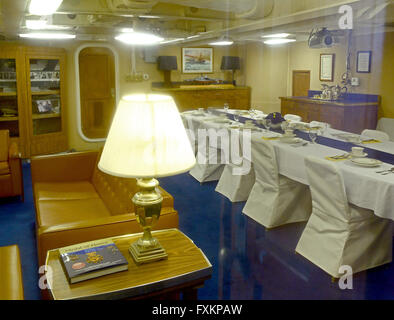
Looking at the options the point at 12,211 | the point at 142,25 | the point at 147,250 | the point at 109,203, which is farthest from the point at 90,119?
the point at 147,250

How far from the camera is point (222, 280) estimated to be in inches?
119

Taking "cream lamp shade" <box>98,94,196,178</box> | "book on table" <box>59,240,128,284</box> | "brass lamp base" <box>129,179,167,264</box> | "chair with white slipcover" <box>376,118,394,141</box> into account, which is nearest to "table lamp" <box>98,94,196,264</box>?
"cream lamp shade" <box>98,94,196,178</box>

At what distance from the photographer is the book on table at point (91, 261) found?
174 cm

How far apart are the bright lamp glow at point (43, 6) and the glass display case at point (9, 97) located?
3483 mm

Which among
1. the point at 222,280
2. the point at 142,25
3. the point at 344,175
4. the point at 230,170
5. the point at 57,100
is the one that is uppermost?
the point at 142,25

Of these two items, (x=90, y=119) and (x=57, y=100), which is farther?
(x=90, y=119)

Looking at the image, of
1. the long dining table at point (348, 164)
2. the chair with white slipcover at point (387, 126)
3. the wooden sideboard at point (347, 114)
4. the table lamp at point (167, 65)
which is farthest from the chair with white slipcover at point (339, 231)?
the table lamp at point (167, 65)

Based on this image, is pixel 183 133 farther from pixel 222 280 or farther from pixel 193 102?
pixel 193 102

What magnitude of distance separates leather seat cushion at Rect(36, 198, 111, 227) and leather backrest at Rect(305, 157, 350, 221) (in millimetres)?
1695

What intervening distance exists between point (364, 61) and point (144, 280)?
6974 mm

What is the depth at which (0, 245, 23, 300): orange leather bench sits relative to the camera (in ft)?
6.15

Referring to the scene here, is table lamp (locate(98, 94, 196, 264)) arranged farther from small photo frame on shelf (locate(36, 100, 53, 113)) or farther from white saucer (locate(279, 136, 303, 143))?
small photo frame on shelf (locate(36, 100, 53, 113))

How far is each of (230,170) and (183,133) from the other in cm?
322

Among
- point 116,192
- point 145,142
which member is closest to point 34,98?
point 116,192
